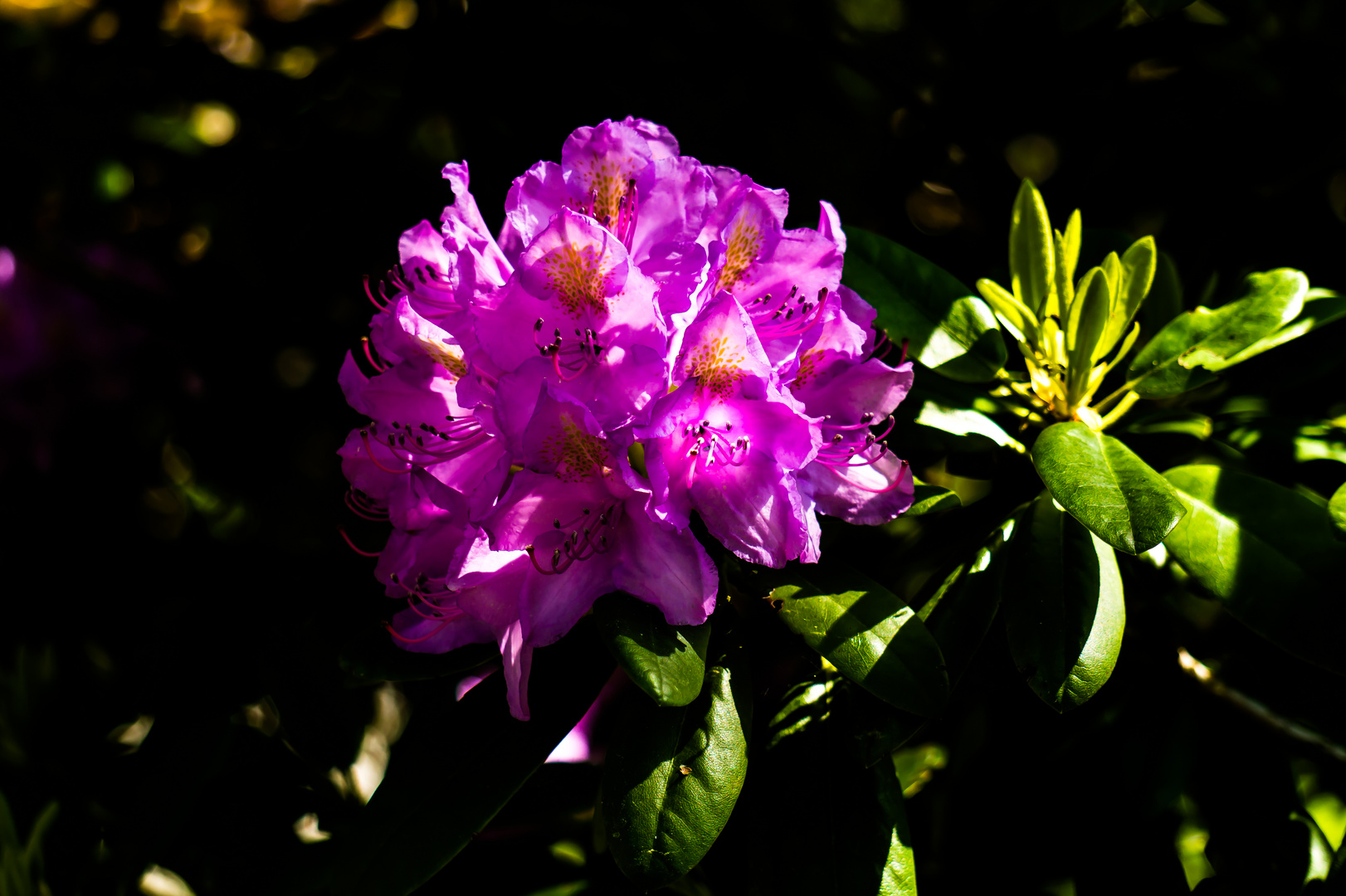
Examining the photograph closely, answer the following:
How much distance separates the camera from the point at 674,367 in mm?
781

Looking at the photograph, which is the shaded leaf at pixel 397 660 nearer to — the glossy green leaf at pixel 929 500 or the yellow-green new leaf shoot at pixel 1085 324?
the glossy green leaf at pixel 929 500

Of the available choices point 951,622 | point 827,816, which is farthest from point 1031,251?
point 827,816

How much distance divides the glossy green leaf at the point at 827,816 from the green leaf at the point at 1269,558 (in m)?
0.36

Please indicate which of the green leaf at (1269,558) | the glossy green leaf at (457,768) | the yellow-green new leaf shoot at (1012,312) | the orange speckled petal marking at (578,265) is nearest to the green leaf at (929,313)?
the yellow-green new leaf shoot at (1012,312)

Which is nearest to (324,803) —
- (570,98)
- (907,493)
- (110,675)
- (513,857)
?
(513,857)

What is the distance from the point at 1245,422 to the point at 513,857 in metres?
1.20

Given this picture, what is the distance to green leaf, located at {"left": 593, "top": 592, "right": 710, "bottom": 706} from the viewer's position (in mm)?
705

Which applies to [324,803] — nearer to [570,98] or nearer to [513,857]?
[513,857]

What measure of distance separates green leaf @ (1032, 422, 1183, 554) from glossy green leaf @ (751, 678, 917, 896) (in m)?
0.30

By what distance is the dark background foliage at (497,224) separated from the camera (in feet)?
3.92

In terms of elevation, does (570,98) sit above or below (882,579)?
above

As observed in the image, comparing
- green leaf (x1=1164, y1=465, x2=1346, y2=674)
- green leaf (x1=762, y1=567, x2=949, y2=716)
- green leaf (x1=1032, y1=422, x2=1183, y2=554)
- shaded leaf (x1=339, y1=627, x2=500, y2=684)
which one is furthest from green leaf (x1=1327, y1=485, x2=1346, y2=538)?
shaded leaf (x1=339, y1=627, x2=500, y2=684)

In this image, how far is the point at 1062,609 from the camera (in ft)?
2.78

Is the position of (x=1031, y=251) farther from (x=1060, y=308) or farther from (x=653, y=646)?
(x=653, y=646)
